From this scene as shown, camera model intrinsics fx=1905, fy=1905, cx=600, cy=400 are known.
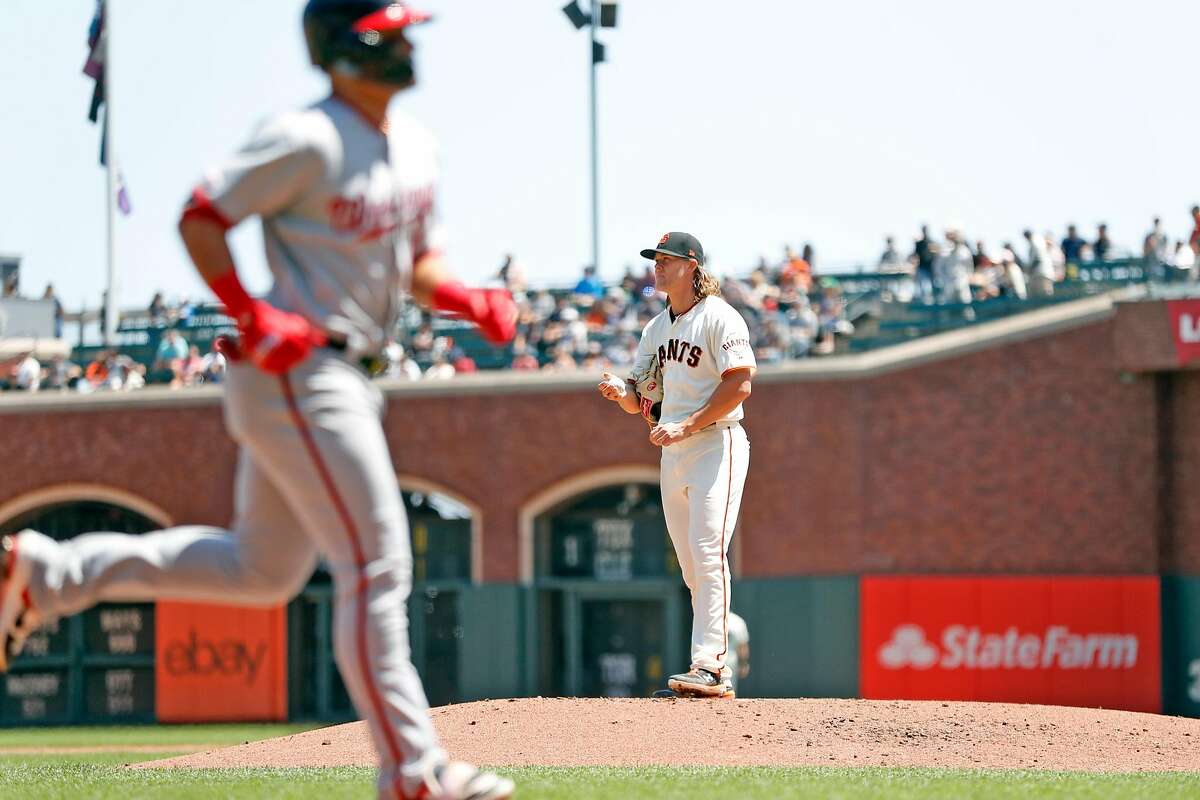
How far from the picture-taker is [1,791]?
6867 millimetres

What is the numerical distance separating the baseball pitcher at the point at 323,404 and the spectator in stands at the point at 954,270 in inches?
757

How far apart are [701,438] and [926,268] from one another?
15.8 meters

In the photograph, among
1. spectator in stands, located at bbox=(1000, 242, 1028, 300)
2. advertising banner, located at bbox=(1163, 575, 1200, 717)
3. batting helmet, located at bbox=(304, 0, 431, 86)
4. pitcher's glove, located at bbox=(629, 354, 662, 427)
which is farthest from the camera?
spectator in stands, located at bbox=(1000, 242, 1028, 300)

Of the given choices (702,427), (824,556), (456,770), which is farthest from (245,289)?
(824,556)

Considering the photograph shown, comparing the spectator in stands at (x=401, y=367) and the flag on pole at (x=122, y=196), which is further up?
the flag on pole at (x=122, y=196)

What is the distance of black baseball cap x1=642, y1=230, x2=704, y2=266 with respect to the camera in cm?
904

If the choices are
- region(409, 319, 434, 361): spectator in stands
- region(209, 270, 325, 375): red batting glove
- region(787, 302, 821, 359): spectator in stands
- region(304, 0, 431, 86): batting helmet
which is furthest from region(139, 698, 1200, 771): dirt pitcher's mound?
region(409, 319, 434, 361): spectator in stands

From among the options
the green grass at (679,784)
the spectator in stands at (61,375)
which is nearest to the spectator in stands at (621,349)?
the spectator in stands at (61,375)

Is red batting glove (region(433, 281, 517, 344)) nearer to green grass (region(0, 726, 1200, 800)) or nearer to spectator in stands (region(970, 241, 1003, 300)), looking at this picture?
green grass (region(0, 726, 1200, 800))

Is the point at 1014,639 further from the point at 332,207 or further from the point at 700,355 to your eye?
the point at 332,207

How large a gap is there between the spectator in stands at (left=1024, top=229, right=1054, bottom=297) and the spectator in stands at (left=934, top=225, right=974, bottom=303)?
2.49ft

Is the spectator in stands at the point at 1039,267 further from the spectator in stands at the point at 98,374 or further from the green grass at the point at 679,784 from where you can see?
the green grass at the point at 679,784

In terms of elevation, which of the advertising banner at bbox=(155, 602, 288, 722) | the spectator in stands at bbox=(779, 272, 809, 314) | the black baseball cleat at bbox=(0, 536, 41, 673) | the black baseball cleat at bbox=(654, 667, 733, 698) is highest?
the spectator in stands at bbox=(779, 272, 809, 314)

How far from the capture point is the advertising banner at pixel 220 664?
24.6 metres
